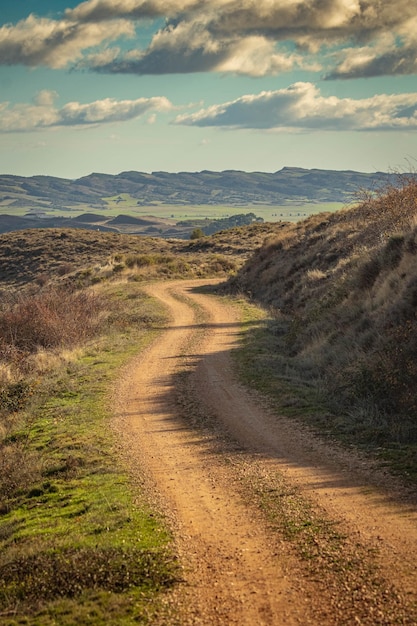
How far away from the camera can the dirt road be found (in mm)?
6855

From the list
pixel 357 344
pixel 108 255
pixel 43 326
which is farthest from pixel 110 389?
pixel 108 255

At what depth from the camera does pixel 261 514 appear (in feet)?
30.2

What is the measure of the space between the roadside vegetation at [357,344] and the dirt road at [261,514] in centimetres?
93

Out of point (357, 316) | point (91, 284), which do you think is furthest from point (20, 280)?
point (357, 316)

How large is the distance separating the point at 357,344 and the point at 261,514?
8550mm

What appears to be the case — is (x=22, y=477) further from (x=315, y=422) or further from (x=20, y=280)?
(x=20, y=280)

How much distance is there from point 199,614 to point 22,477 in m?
6.28

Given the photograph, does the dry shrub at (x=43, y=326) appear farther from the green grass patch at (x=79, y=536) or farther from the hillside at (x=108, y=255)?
the hillside at (x=108, y=255)

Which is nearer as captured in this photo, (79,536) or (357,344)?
(79,536)

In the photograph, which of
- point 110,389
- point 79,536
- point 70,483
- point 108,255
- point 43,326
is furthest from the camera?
point 108,255

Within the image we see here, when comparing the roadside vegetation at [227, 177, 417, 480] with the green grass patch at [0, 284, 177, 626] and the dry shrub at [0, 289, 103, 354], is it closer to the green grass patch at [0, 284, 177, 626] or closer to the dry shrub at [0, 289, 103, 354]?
the green grass patch at [0, 284, 177, 626]

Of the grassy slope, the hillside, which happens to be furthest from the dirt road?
the hillside

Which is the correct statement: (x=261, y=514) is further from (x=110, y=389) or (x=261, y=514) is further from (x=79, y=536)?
(x=110, y=389)

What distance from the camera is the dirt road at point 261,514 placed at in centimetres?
686
